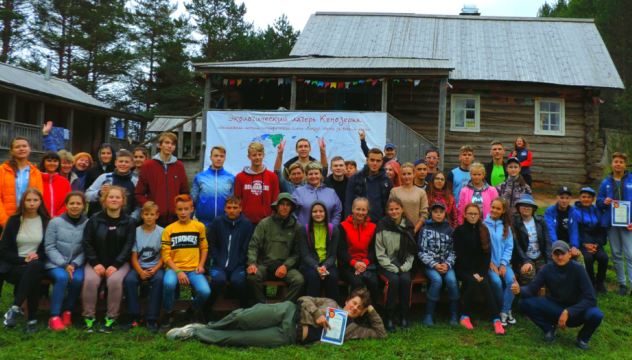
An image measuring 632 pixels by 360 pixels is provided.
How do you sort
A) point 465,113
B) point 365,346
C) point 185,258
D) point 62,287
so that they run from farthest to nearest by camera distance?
point 465,113, point 185,258, point 62,287, point 365,346

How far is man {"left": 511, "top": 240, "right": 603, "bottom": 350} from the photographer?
4.34 meters

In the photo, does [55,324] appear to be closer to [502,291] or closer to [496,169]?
[502,291]

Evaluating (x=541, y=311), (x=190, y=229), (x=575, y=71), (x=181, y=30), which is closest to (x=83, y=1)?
(x=181, y=30)

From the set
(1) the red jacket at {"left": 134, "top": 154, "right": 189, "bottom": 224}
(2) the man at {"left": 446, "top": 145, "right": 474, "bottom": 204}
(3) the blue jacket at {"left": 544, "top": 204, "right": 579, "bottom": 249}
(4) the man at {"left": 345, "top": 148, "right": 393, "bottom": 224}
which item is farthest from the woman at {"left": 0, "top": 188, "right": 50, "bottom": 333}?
(3) the blue jacket at {"left": 544, "top": 204, "right": 579, "bottom": 249}

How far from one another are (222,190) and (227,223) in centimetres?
52

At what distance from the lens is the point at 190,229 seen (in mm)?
4934

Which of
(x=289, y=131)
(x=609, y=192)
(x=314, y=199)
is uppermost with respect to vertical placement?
(x=289, y=131)

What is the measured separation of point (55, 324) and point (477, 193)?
4.70 meters

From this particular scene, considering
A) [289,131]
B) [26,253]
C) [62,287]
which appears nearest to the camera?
[62,287]

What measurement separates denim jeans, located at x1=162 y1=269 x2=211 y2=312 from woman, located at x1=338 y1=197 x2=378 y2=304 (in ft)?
4.71

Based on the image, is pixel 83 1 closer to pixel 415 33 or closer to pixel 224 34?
pixel 224 34

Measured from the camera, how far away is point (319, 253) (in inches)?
199

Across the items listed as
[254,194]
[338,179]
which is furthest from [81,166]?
[338,179]

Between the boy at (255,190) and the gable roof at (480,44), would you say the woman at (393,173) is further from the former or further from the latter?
the gable roof at (480,44)
